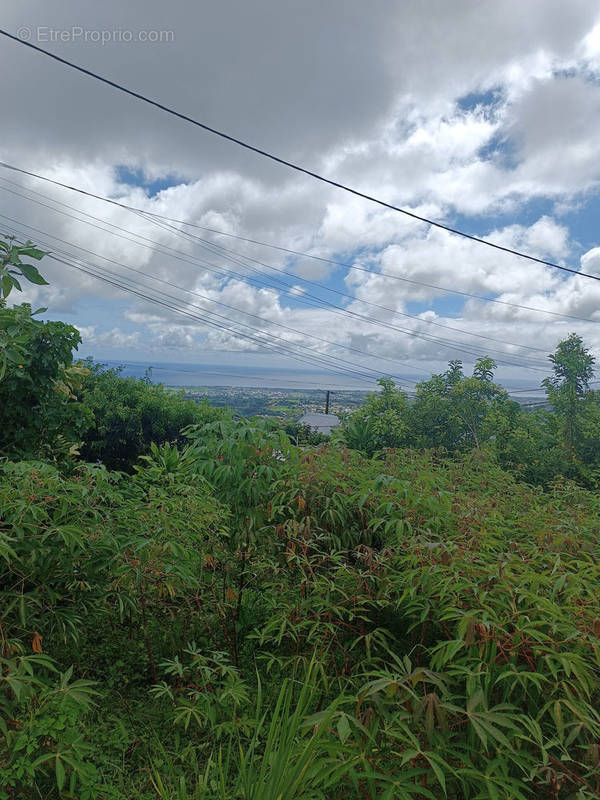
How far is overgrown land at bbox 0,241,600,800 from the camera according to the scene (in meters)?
1.38

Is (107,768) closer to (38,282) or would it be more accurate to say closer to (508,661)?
(508,661)

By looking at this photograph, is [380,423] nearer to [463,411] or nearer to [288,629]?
[463,411]

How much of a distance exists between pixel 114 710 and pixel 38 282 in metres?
2.56

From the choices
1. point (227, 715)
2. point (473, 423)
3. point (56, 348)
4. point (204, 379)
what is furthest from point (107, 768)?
point (204, 379)

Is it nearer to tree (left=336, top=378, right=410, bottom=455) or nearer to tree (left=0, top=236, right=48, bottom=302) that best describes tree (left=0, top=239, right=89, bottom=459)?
tree (left=0, top=236, right=48, bottom=302)

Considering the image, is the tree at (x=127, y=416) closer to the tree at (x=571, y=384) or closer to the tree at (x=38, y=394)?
the tree at (x=38, y=394)

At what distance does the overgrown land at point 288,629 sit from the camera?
54.4 inches

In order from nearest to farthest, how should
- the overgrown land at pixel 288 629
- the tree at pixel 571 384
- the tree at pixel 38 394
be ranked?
1. the overgrown land at pixel 288 629
2. the tree at pixel 38 394
3. the tree at pixel 571 384

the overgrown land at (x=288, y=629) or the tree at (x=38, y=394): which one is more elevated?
the tree at (x=38, y=394)

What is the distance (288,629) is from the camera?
2.30 m

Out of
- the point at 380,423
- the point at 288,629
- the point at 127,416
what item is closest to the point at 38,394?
the point at 288,629

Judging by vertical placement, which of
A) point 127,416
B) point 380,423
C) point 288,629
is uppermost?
point 380,423

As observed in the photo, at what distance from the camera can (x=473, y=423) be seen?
28.2 ft

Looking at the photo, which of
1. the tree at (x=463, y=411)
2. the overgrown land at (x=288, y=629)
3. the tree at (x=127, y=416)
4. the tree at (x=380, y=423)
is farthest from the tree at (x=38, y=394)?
the tree at (x=463, y=411)
